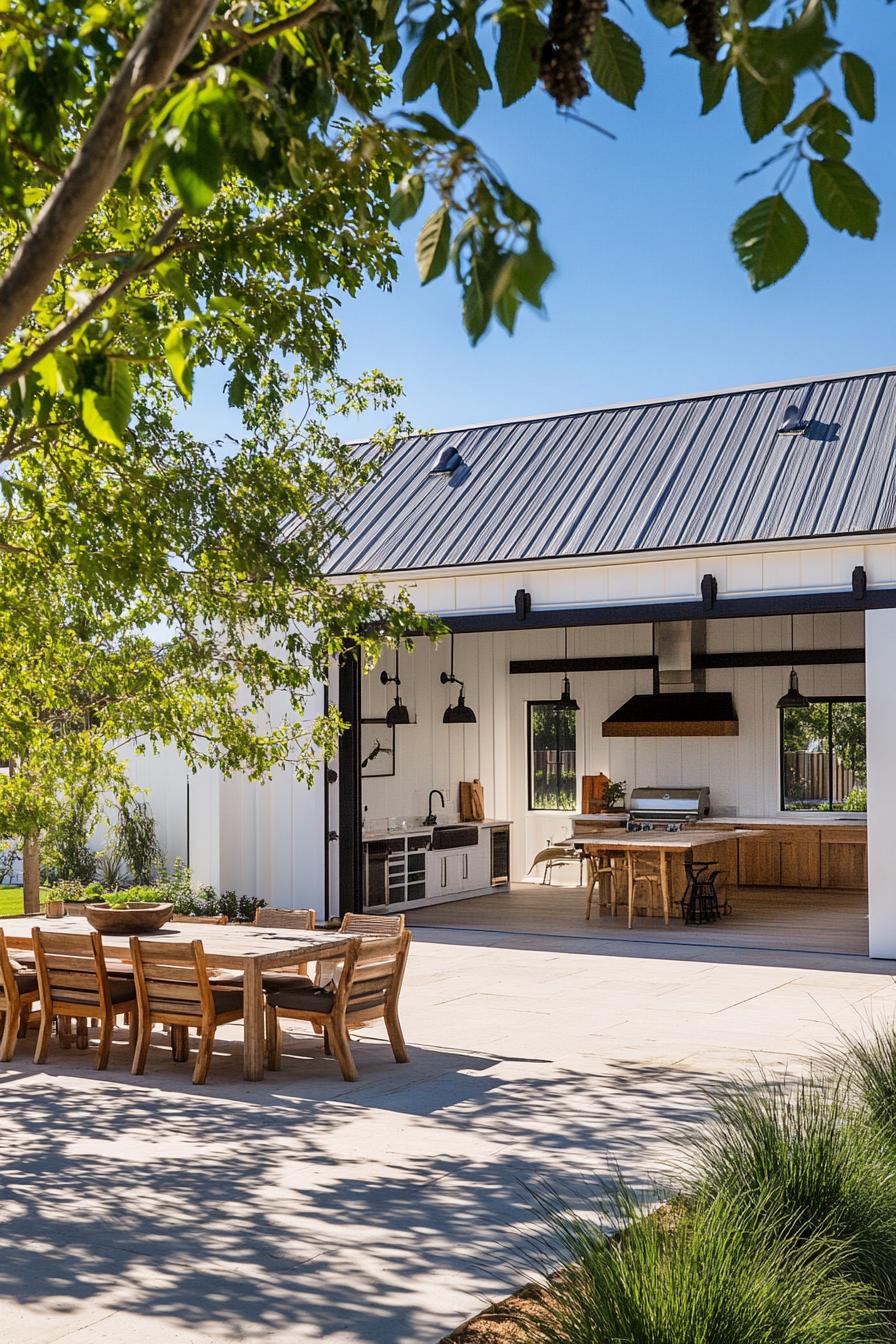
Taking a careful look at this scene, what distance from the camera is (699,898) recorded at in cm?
1582

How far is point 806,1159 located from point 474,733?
15.4 meters

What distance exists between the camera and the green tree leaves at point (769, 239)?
5.97 feet

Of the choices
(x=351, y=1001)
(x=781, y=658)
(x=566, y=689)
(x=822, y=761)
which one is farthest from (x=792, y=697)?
(x=351, y=1001)

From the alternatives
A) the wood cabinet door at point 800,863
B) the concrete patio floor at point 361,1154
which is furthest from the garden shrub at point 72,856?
the wood cabinet door at point 800,863

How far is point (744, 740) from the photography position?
1934 cm

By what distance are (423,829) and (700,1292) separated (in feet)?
46.9

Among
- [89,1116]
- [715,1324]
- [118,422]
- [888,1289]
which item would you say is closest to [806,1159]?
[888,1289]

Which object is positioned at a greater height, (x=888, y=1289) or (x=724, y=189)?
(x=724, y=189)

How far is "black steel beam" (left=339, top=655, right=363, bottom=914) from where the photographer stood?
15.3 meters

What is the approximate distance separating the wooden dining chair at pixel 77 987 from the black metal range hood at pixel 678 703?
1149 centimetres

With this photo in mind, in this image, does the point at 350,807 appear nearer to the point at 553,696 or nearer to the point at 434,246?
the point at 553,696

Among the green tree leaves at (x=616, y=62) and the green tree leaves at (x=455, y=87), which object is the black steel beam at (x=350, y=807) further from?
the green tree leaves at (x=616, y=62)

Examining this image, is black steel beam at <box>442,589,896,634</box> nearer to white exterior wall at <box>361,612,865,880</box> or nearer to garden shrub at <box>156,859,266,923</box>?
white exterior wall at <box>361,612,865,880</box>

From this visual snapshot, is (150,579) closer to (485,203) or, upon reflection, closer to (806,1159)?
(806,1159)
